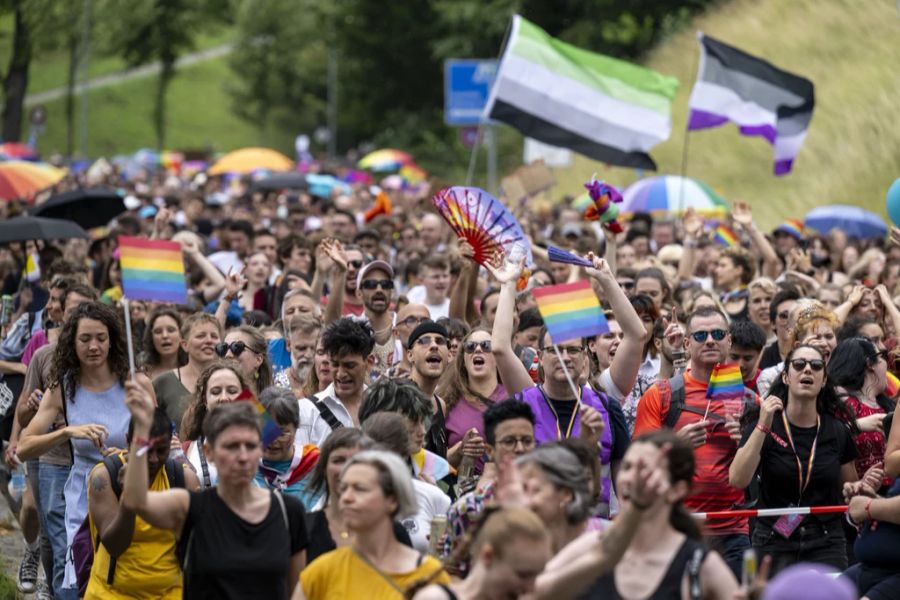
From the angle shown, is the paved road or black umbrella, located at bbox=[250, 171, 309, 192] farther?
the paved road

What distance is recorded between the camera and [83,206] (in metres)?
17.2

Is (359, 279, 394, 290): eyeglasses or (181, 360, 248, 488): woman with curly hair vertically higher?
(359, 279, 394, 290): eyeglasses

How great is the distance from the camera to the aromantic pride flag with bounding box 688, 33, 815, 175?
17703 mm

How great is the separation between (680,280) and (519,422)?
7801 millimetres

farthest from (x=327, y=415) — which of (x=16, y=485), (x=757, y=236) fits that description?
(x=757, y=236)

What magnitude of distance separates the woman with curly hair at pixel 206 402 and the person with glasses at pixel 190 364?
1.05 meters

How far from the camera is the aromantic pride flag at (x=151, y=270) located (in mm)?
8586

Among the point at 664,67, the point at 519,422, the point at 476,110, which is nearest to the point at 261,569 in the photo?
the point at 519,422

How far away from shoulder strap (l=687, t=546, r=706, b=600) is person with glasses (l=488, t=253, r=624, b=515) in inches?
91.8

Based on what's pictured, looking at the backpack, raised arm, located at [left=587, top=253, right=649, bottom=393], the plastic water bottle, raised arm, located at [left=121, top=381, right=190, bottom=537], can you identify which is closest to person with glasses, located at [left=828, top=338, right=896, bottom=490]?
raised arm, located at [left=587, top=253, right=649, bottom=393]

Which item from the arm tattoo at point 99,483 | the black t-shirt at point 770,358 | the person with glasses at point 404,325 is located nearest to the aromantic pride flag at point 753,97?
the black t-shirt at point 770,358

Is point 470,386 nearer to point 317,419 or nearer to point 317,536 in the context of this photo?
point 317,419

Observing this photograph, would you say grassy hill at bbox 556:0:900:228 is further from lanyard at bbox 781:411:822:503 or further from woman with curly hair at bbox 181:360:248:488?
woman with curly hair at bbox 181:360:248:488

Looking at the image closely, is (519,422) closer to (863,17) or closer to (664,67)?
(863,17)
